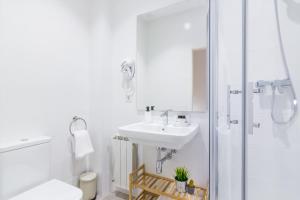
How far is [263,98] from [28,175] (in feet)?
6.21

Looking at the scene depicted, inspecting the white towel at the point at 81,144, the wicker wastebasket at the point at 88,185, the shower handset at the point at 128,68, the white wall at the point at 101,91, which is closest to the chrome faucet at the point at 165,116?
the shower handset at the point at 128,68

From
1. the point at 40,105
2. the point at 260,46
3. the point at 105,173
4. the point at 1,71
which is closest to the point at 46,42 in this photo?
the point at 1,71

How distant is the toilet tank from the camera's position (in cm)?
117

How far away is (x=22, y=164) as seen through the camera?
1263 millimetres

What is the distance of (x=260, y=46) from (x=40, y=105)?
1.90 m

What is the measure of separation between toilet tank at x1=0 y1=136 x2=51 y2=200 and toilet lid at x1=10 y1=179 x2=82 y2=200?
9 centimetres

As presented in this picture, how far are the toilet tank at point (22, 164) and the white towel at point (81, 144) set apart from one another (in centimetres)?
30

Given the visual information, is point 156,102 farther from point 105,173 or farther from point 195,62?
point 105,173

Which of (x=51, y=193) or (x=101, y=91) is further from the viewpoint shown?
(x=101, y=91)

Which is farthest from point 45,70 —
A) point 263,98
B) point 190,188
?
point 263,98

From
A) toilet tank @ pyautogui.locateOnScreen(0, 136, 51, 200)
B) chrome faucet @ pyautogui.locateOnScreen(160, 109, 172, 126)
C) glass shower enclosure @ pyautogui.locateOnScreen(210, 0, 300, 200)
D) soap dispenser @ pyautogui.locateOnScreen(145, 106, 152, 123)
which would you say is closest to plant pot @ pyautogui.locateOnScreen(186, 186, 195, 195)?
glass shower enclosure @ pyautogui.locateOnScreen(210, 0, 300, 200)

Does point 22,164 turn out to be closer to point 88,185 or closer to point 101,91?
point 88,185

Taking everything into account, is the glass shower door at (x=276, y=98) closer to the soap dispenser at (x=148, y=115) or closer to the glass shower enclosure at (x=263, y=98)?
the glass shower enclosure at (x=263, y=98)

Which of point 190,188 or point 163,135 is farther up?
point 163,135
